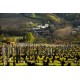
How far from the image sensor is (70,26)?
20.9ft

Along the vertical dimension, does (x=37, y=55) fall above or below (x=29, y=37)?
below

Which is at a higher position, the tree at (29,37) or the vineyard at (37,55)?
the tree at (29,37)

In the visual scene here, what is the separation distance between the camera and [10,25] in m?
6.42

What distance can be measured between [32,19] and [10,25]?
41cm

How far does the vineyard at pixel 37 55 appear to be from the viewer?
20.9 feet

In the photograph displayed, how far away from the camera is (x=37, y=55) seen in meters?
6.41

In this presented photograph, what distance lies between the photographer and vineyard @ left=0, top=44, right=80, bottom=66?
638cm

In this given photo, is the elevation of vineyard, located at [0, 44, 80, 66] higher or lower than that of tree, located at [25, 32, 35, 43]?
lower

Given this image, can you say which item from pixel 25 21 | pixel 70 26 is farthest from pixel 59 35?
pixel 25 21
